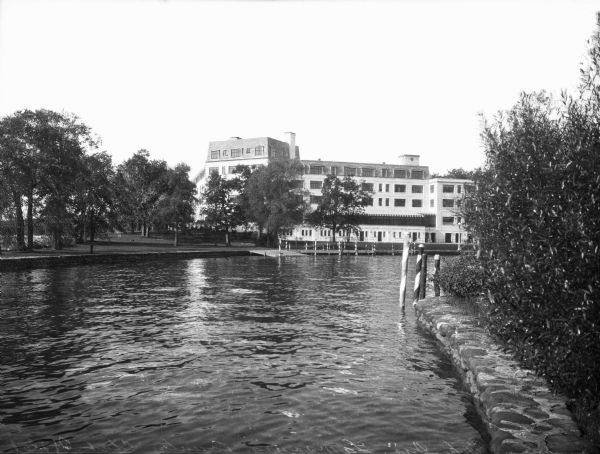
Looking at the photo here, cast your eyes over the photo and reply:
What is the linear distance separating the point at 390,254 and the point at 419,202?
1672 inches

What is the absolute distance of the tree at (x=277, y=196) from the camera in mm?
78000

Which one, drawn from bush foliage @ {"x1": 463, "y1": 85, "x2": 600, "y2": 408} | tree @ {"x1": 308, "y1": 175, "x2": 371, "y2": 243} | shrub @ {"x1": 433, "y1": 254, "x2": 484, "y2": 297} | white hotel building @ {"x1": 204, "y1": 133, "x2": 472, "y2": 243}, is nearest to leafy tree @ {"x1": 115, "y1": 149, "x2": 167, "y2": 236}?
white hotel building @ {"x1": 204, "y1": 133, "x2": 472, "y2": 243}

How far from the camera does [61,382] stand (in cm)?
1031

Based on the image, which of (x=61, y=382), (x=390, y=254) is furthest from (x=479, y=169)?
(x=390, y=254)

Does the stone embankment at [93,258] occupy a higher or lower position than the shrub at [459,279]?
lower

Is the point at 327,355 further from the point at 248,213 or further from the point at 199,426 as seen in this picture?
the point at 248,213

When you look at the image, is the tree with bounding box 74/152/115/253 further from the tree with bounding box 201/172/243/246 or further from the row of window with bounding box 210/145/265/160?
the row of window with bounding box 210/145/265/160

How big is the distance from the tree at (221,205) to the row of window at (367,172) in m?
25.9

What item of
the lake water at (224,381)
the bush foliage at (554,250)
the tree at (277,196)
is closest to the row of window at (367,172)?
the tree at (277,196)

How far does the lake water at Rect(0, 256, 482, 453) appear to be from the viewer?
7762mm

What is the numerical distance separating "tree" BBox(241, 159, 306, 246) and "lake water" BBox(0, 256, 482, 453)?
57255mm

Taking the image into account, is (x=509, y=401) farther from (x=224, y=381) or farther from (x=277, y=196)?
(x=277, y=196)

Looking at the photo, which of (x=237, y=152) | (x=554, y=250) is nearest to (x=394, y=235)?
(x=237, y=152)

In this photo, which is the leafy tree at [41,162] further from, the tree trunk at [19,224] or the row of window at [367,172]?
the row of window at [367,172]
